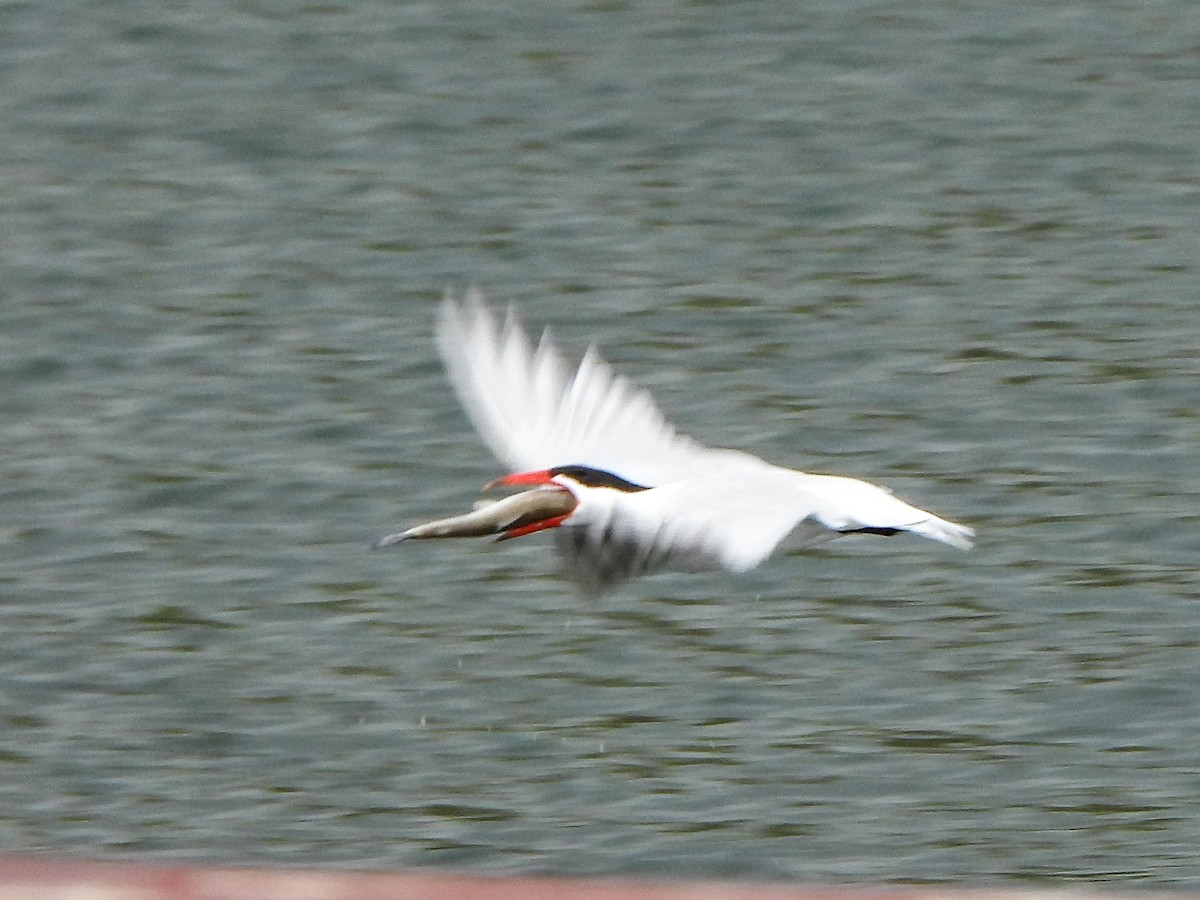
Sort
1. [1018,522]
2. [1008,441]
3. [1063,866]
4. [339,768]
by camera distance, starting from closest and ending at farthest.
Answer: [1063,866]
[339,768]
[1018,522]
[1008,441]

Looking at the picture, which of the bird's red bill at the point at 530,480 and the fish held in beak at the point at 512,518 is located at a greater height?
the bird's red bill at the point at 530,480

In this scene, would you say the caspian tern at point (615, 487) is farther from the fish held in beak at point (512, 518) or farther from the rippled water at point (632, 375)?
the rippled water at point (632, 375)

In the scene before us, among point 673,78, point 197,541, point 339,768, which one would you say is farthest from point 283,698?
point 673,78

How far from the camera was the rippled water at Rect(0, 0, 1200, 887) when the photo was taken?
6207mm

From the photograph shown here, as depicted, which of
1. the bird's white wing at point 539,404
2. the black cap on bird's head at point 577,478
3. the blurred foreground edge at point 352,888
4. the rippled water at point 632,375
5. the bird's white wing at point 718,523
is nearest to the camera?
the bird's white wing at point 718,523

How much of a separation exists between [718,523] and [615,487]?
448mm

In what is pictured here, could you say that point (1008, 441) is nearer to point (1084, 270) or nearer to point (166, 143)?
point (1084, 270)

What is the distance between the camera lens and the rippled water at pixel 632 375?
621 centimetres

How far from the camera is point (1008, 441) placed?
805 cm

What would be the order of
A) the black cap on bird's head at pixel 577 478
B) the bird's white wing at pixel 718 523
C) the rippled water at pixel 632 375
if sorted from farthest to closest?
the rippled water at pixel 632 375 → the black cap on bird's head at pixel 577 478 → the bird's white wing at pixel 718 523

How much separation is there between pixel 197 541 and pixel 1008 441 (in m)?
2.37

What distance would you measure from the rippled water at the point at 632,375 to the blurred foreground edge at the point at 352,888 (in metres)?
1.21

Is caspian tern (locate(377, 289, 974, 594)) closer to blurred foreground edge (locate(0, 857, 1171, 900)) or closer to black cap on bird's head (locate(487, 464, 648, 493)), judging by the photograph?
black cap on bird's head (locate(487, 464, 648, 493))

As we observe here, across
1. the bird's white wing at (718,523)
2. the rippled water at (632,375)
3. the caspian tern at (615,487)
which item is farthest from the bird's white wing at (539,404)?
the rippled water at (632,375)
